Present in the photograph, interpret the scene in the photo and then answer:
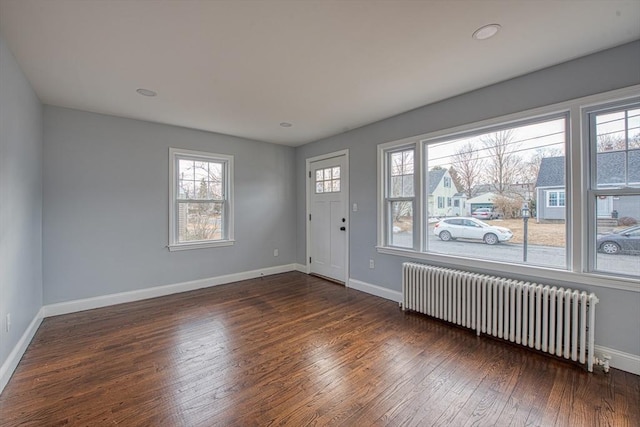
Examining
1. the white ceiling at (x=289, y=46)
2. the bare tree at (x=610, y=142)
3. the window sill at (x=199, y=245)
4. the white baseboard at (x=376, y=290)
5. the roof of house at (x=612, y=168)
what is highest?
the white ceiling at (x=289, y=46)

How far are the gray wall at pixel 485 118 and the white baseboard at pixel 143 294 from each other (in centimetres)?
190

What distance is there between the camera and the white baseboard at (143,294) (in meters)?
3.35

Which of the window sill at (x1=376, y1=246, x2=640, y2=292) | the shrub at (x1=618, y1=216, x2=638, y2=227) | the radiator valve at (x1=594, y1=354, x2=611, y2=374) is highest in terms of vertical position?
the shrub at (x1=618, y1=216, x2=638, y2=227)

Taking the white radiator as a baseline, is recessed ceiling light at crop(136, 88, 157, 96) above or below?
above

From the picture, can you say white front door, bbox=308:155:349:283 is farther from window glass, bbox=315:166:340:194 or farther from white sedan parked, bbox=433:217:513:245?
white sedan parked, bbox=433:217:513:245

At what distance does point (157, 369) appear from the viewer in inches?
87.0

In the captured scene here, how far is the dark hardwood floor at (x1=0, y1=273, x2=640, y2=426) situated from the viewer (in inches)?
67.7

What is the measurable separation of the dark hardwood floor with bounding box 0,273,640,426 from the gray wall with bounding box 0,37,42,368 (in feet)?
1.23

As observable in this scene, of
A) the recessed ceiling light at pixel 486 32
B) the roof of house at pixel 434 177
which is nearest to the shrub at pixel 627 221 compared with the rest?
the roof of house at pixel 434 177

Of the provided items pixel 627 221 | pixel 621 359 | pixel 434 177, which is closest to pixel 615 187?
pixel 627 221

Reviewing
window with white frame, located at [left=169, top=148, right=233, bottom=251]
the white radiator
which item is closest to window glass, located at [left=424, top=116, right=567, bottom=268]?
the white radiator

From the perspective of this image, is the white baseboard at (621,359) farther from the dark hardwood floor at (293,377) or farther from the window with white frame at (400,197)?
the window with white frame at (400,197)

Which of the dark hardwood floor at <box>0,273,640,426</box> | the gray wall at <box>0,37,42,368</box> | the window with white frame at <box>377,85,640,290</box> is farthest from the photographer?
the window with white frame at <box>377,85,640,290</box>

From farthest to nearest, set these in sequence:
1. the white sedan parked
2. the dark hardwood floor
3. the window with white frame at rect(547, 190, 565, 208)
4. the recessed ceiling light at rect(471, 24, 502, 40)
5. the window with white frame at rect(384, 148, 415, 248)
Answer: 1. the window with white frame at rect(384, 148, 415, 248)
2. the white sedan parked
3. the window with white frame at rect(547, 190, 565, 208)
4. the recessed ceiling light at rect(471, 24, 502, 40)
5. the dark hardwood floor
